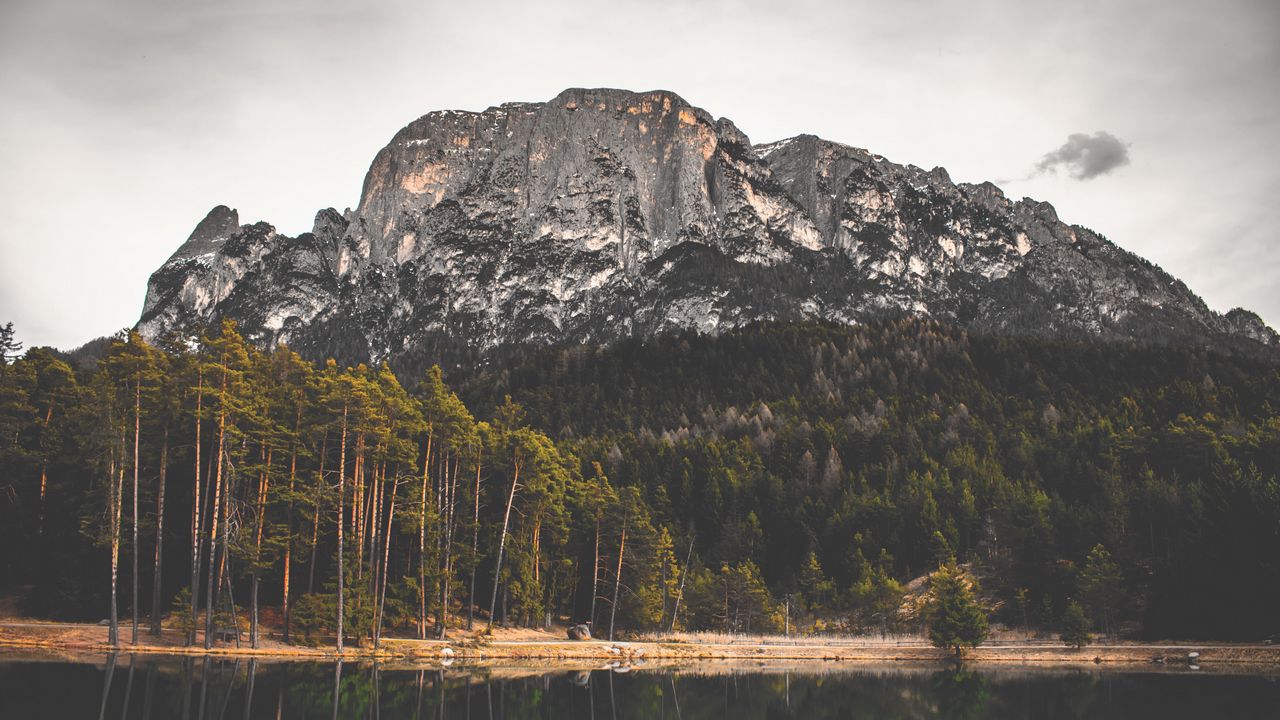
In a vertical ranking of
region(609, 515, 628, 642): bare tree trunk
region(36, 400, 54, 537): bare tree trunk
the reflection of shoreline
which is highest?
region(36, 400, 54, 537): bare tree trunk

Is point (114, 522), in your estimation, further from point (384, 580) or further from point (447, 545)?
point (447, 545)

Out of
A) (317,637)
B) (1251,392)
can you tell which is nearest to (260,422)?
(317,637)

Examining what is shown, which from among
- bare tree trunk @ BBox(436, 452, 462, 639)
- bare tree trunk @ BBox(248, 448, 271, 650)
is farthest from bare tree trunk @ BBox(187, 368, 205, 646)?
bare tree trunk @ BBox(436, 452, 462, 639)

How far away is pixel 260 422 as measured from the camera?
42562 mm

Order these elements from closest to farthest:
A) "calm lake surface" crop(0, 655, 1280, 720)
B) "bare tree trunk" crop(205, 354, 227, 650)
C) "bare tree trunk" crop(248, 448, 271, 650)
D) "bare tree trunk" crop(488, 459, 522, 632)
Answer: "calm lake surface" crop(0, 655, 1280, 720) → "bare tree trunk" crop(205, 354, 227, 650) → "bare tree trunk" crop(248, 448, 271, 650) → "bare tree trunk" crop(488, 459, 522, 632)

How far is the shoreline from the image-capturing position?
3966 cm

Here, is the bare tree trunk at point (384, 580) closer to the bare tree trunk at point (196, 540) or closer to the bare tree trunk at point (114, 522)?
the bare tree trunk at point (196, 540)

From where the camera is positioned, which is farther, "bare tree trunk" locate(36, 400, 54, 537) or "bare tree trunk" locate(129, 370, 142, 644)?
"bare tree trunk" locate(36, 400, 54, 537)

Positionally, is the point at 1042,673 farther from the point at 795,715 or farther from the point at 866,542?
the point at 866,542

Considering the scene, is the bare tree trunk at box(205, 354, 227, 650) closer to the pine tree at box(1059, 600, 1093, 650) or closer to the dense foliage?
the pine tree at box(1059, 600, 1093, 650)

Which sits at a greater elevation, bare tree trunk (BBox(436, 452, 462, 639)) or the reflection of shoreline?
bare tree trunk (BBox(436, 452, 462, 639))

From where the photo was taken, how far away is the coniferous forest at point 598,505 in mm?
42875

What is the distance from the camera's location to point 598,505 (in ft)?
191

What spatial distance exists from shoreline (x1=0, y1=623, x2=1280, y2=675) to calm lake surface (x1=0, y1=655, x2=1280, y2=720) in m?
3.21
